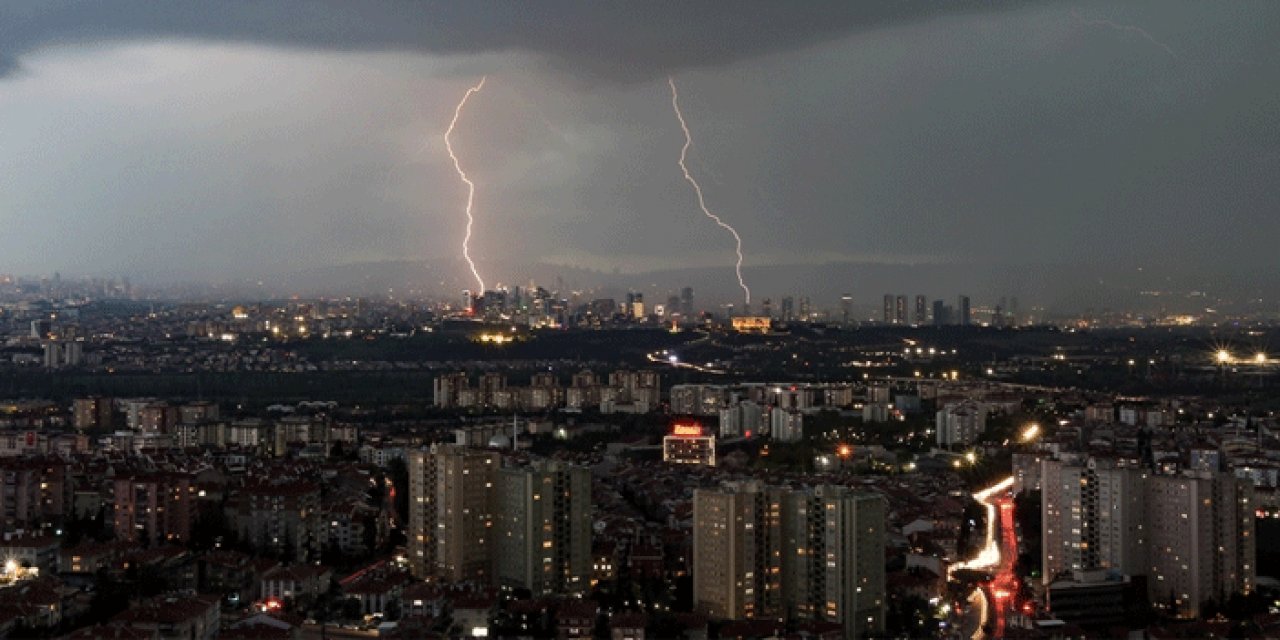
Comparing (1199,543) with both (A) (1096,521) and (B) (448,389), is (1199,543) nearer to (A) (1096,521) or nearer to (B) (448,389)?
(A) (1096,521)

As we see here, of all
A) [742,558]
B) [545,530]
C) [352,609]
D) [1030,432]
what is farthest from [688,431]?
[352,609]

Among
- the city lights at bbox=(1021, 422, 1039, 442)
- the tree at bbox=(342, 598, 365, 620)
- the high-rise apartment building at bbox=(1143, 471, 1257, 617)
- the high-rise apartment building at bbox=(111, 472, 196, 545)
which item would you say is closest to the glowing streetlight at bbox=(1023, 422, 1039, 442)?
the city lights at bbox=(1021, 422, 1039, 442)

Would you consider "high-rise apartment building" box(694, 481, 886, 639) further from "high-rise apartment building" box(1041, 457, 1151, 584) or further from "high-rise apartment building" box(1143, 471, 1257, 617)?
"high-rise apartment building" box(1143, 471, 1257, 617)

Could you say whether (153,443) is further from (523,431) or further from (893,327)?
(893,327)

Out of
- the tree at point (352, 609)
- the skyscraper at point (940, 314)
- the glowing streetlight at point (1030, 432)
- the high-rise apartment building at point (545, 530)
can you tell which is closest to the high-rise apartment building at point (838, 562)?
the high-rise apartment building at point (545, 530)

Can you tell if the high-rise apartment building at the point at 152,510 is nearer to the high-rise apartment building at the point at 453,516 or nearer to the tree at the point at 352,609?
the high-rise apartment building at the point at 453,516

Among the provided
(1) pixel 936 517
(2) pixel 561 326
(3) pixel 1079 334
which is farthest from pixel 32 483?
(3) pixel 1079 334
